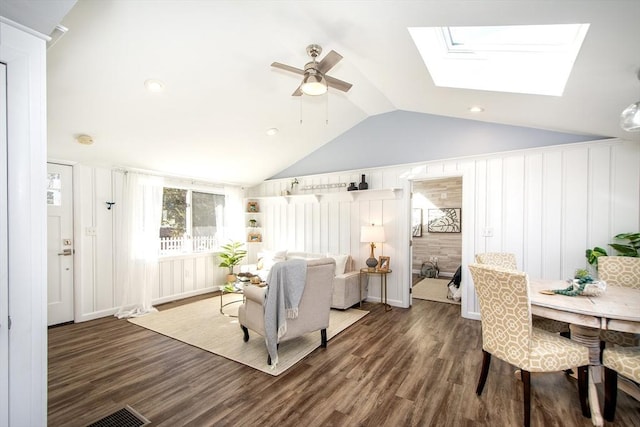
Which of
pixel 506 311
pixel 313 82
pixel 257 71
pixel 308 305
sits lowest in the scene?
pixel 308 305

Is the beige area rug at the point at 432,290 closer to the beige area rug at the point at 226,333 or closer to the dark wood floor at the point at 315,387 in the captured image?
the beige area rug at the point at 226,333

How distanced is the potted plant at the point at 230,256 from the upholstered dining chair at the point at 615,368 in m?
5.18

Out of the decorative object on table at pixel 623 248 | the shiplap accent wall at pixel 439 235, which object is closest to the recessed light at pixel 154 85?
the decorative object on table at pixel 623 248

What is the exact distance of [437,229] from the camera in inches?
274

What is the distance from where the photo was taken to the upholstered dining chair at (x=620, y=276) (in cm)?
240

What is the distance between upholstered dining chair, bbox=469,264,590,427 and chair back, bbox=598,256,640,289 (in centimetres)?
120

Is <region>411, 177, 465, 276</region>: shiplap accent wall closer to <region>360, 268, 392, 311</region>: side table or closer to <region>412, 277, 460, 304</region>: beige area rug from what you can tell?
<region>412, 277, 460, 304</region>: beige area rug

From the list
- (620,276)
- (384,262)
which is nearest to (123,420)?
(384,262)

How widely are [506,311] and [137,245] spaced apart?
492cm

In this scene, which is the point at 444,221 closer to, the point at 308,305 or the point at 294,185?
the point at 294,185

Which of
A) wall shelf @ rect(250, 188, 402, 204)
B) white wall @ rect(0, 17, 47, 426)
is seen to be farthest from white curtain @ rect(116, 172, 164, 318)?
white wall @ rect(0, 17, 47, 426)

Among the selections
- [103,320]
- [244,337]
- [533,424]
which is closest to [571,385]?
[533,424]

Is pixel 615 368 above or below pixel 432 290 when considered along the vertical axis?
above

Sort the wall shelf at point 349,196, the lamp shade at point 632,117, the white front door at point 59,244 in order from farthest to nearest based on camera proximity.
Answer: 1. the wall shelf at point 349,196
2. the white front door at point 59,244
3. the lamp shade at point 632,117
